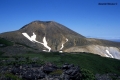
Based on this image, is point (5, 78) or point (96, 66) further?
point (96, 66)

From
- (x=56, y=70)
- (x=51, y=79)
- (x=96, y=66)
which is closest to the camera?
(x=51, y=79)

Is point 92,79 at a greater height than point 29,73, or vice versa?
point 29,73

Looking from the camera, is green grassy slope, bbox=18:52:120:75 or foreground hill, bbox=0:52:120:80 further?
green grassy slope, bbox=18:52:120:75

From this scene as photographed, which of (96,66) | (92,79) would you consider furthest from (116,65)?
(92,79)

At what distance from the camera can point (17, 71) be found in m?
34.7

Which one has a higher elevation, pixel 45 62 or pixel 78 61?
pixel 45 62

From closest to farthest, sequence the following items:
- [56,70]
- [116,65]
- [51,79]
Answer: [51,79] < [56,70] < [116,65]

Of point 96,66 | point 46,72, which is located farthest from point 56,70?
point 96,66

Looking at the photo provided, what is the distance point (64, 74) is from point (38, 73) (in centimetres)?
472

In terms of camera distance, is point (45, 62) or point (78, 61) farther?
point (78, 61)

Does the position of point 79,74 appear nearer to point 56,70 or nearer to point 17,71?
point 56,70

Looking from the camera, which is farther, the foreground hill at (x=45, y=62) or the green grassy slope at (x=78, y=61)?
the green grassy slope at (x=78, y=61)

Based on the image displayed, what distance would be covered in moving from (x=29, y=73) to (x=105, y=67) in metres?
60.0

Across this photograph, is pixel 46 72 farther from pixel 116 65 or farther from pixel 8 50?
pixel 116 65
